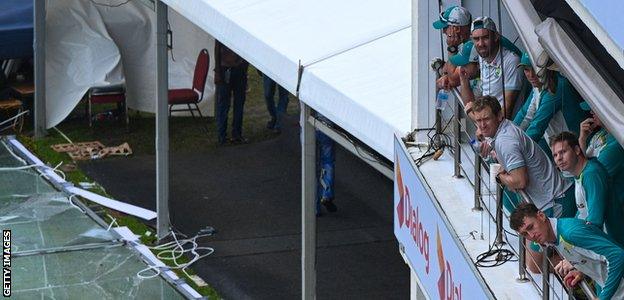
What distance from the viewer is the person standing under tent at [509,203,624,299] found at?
19.2 feet

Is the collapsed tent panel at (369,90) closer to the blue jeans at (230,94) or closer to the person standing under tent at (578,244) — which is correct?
the person standing under tent at (578,244)

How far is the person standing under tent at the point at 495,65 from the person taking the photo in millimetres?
8078

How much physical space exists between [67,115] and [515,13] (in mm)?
12358

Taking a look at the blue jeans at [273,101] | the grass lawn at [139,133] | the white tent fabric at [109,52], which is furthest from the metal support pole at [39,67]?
the blue jeans at [273,101]

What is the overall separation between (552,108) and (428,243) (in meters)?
1.07

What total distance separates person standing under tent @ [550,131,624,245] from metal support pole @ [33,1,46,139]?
12.6 metres

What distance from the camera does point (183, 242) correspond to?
46.4 feet

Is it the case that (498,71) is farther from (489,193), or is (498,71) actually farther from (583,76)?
(583,76)

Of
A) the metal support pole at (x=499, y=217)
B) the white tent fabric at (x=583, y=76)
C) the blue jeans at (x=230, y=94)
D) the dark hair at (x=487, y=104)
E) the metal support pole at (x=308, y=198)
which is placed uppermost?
the white tent fabric at (x=583, y=76)

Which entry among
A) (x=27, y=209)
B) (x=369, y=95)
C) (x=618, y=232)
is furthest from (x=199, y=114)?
(x=618, y=232)

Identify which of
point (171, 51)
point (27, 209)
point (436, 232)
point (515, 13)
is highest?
point (515, 13)

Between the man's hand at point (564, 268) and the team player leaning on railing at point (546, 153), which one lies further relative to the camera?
the man's hand at point (564, 268)

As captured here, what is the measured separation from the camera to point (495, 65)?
834cm

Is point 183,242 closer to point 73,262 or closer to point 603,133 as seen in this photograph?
point 73,262
